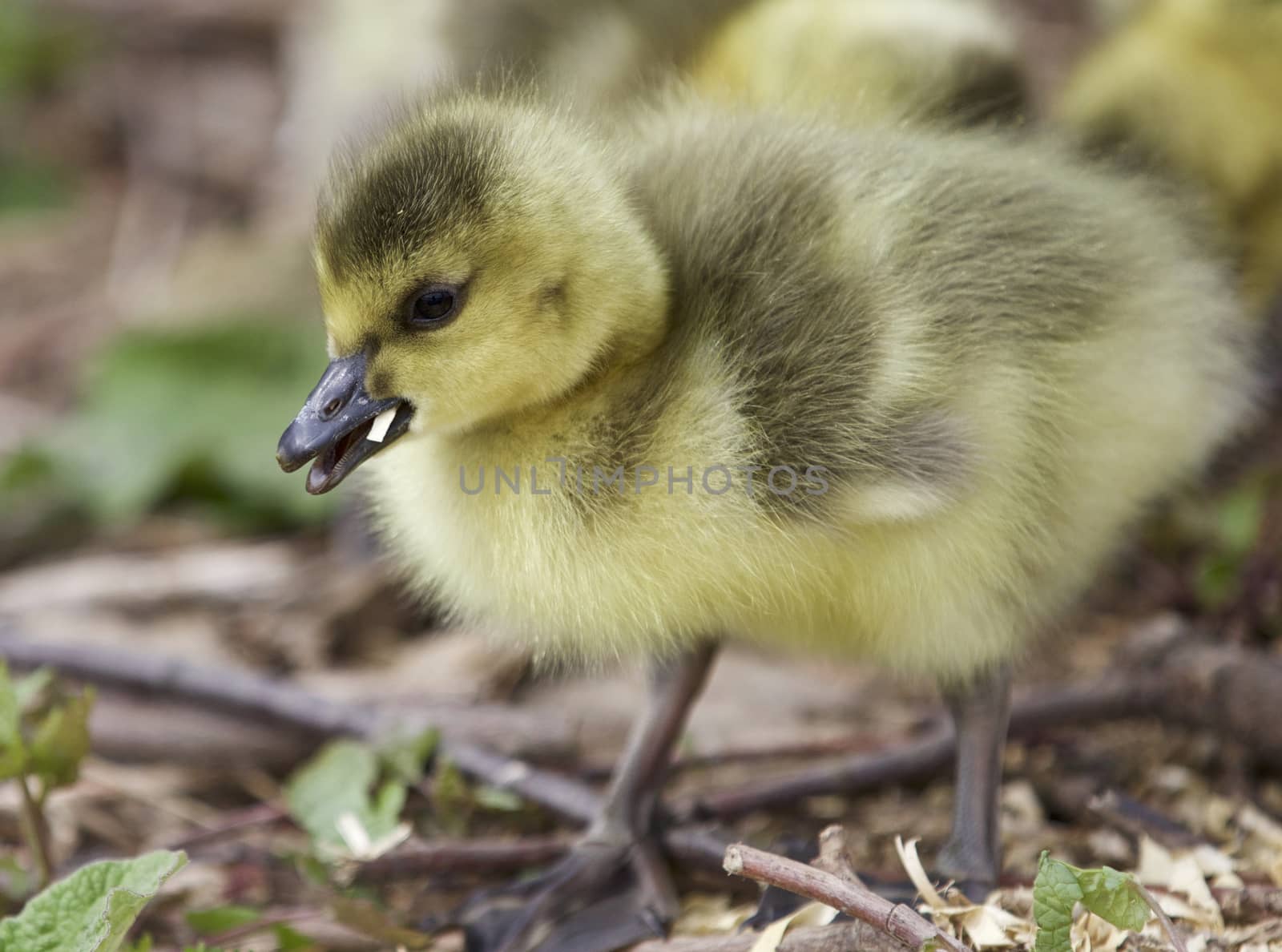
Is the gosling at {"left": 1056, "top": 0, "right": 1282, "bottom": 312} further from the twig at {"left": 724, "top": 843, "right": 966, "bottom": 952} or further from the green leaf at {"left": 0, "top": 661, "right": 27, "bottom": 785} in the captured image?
the green leaf at {"left": 0, "top": 661, "right": 27, "bottom": 785}

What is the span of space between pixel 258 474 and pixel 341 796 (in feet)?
3.38

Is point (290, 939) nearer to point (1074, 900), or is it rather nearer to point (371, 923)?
point (371, 923)

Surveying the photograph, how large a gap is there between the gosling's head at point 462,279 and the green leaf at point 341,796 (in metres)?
0.51

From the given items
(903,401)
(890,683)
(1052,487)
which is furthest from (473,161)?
(890,683)

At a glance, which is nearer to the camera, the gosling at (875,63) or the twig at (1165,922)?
the twig at (1165,922)

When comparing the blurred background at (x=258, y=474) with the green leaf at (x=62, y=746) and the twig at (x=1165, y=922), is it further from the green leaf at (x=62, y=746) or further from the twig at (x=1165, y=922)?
the twig at (x=1165, y=922)

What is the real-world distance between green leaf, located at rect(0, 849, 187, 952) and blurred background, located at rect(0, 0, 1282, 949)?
363 mm

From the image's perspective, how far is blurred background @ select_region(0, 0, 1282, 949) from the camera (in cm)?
189

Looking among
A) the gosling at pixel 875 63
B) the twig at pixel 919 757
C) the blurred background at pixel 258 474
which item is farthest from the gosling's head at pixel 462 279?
the twig at pixel 919 757

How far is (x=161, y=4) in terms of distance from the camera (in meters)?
4.23

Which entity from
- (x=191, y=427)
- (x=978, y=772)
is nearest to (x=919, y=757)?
(x=978, y=772)

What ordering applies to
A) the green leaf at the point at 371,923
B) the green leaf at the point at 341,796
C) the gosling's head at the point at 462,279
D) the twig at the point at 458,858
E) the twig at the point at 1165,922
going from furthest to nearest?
the green leaf at the point at 341,796, the twig at the point at 458,858, the green leaf at the point at 371,923, the gosling's head at the point at 462,279, the twig at the point at 1165,922

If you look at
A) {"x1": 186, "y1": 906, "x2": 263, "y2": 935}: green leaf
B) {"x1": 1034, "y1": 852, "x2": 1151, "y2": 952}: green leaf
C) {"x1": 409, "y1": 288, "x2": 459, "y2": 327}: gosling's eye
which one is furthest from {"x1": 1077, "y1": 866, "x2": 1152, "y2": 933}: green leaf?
{"x1": 186, "y1": 906, "x2": 263, "y2": 935}: green leaf

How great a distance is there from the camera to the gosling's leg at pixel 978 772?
148cm
